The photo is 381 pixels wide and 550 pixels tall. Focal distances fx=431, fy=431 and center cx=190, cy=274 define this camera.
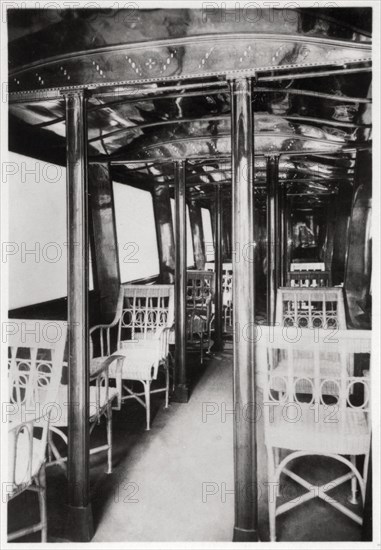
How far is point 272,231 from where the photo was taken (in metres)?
5.11

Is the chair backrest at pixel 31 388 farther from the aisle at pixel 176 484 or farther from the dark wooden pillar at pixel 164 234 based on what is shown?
the dark wooden pillar at pixel 164 234

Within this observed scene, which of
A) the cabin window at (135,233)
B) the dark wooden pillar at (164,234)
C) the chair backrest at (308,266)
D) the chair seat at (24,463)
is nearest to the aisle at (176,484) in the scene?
the chair seat at (24,463)

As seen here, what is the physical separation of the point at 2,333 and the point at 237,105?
5.42ft

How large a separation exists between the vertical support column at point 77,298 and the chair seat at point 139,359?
1.06 meters

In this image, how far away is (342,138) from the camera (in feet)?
15.3

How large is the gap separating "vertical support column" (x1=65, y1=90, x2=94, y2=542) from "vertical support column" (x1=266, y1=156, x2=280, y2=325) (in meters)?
2.90

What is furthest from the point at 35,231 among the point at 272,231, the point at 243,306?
the point at 272,231

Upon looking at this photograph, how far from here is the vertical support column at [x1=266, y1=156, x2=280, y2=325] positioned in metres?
4.94

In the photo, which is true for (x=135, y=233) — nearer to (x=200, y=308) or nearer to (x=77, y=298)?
(x=200, y=308)

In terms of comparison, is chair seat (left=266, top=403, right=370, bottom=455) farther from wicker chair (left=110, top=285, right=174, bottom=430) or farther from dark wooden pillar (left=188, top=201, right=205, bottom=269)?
dark wooden pillar (left=188, top=201, right=205, bottom=269)

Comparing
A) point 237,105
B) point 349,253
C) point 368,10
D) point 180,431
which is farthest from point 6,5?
point 349,253

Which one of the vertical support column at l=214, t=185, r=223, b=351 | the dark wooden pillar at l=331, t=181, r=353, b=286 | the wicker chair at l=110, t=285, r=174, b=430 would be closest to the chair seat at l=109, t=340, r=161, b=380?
the wicker chair at l=110, t=285, r=174, b=430

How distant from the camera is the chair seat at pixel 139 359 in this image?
3.59 meters

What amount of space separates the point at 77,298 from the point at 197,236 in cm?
897
